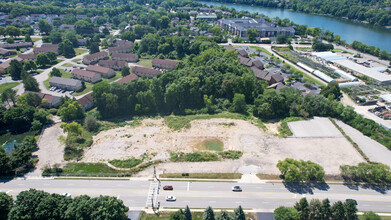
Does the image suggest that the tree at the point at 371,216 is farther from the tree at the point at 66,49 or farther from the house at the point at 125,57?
the tree at the point at 66,49

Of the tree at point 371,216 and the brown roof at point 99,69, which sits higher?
the brown roof at point 99,69

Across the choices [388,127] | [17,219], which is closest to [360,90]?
[388,127]

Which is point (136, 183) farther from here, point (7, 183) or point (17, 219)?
point (7, 183)

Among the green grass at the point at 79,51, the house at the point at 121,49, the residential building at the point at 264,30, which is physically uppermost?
the residential building at the point at 264,30

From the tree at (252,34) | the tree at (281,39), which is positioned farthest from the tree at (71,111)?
the tree at (281,39)

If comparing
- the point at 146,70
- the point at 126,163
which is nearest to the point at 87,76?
the point at 146,70

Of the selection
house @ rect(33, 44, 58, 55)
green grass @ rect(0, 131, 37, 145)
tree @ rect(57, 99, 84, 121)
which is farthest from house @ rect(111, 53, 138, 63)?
green grass @ rect(0, 131, 37, 145)

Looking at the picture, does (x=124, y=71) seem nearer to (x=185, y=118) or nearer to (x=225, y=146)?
(x=185, y=118)
